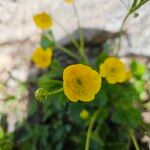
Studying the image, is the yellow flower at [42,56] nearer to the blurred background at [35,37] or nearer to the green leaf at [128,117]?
the blurred background at [35,37]

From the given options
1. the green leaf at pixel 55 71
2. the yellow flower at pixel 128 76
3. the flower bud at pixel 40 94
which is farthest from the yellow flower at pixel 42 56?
the flower bud at pixel 40 94

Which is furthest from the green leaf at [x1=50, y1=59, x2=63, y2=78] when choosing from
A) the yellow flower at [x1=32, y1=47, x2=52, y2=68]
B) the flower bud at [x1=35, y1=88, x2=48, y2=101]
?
the flower bud at [x1=35, y1=88, x2=48, y2=101]

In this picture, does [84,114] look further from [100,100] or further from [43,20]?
[43,20]

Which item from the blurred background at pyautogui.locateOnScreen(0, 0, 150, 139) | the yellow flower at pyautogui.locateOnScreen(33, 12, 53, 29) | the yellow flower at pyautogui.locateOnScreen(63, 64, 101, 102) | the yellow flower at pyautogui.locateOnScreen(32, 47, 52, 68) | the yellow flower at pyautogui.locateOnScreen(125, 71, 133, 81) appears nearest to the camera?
the yellow flower at pyautogui.locateOnScreen(63, 64, 101, 102)

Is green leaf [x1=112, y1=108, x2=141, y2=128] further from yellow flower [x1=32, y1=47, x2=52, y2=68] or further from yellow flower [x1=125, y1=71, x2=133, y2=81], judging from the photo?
yellow flower [x1=32, y1=47, x2=52, y2=68]

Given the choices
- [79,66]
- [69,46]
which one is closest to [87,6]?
[69,46]

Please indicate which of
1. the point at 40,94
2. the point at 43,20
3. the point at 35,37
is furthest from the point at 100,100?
the point at 35,37
